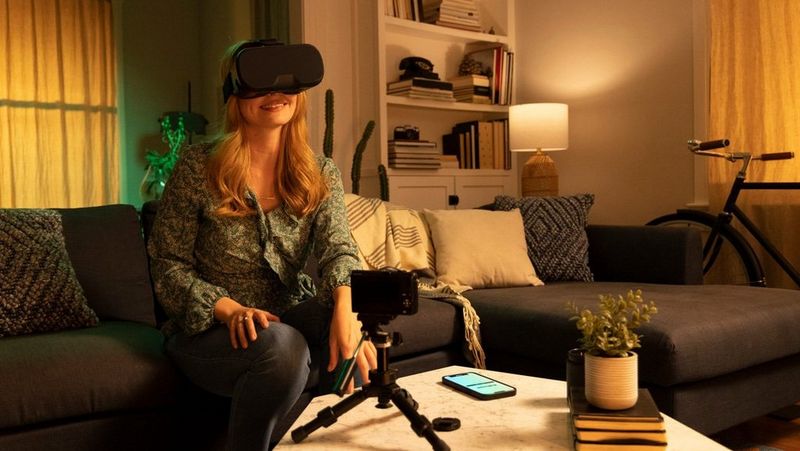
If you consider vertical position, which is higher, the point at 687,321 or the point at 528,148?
the point at 528,148

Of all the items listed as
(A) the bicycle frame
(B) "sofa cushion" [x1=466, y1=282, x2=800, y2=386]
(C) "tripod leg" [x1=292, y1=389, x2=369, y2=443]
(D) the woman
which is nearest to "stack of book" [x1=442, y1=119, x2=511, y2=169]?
(A) the bicycle frame

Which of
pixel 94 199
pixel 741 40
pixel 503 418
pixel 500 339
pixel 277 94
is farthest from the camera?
pixel 94 199

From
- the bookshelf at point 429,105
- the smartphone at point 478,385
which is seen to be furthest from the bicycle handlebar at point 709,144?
the smartphone at point 478,385

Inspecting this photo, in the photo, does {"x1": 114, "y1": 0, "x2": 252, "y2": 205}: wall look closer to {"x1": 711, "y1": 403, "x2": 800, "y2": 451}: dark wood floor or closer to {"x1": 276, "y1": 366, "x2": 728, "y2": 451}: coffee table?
{"x1": 711, "y1": 403, "x2": 800, "y2": 451}: dark wood floor

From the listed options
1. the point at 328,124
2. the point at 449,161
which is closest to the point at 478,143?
the point at 449,161

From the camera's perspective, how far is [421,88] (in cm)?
370

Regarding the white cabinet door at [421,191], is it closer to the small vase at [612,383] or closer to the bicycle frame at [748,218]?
the bicycle frame at [748,218]

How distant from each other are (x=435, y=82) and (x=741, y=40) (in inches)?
58.2

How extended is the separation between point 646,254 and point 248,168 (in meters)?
1.68

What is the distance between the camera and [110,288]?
204cm

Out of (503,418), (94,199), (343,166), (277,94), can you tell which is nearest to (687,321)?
(503,418)

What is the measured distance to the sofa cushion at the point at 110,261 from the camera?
201 cm

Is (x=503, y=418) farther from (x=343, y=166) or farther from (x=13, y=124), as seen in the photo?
(x=13, y=124)

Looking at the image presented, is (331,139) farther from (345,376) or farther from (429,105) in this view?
(345,376)
